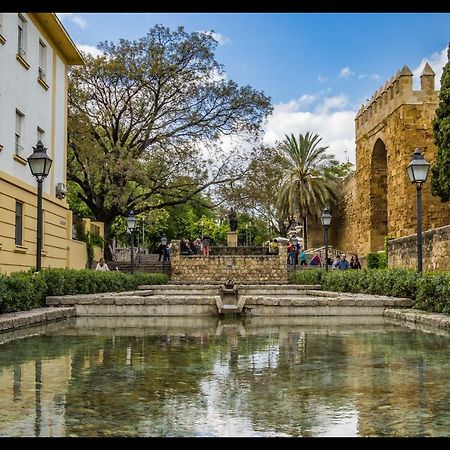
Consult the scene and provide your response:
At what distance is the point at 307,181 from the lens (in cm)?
4747

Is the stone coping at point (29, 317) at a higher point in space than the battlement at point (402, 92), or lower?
lower

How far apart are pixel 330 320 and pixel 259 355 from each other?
16.6 ft

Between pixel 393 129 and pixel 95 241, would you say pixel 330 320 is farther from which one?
pixel 393 129

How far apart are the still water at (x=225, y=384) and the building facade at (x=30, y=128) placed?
24.5 feet

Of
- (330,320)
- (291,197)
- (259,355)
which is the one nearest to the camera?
(259,355)

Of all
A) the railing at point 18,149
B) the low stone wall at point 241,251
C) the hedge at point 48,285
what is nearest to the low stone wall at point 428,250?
the hedge at point 48,285

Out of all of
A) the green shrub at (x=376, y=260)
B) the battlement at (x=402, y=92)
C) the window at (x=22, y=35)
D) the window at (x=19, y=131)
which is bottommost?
the green shrub at (x=376, y=260)

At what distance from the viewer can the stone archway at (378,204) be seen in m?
36.6

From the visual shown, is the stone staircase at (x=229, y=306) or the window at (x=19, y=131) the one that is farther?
the window at (x=19, y=131)

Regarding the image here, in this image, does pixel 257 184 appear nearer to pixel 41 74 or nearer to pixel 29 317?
pixel 41 74

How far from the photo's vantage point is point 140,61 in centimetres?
2927

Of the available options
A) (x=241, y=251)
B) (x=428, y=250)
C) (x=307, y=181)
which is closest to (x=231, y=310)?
(x=428, y=250)

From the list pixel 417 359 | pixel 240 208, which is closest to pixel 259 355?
pixel 417 359

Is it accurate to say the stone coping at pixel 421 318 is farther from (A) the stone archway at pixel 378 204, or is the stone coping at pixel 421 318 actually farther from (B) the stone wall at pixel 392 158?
(A) the stone archway at pixel 378 204
